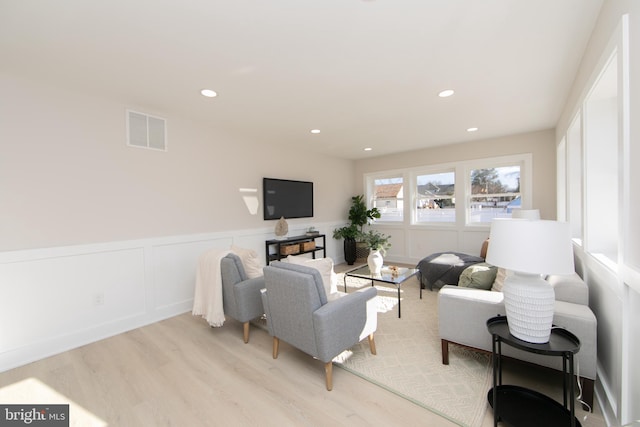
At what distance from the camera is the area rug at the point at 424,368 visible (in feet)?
5.88

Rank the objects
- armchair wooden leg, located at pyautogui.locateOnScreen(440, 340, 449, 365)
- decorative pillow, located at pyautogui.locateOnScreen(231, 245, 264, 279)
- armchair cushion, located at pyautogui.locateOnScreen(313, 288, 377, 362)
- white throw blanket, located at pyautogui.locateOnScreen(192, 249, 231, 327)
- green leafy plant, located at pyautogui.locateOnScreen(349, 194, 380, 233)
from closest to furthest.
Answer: armchair cushion, located at pyautogui.locateOnScreen(313, 288, 377, 362)
armchair wooden leg, located at pyautogui.locateOnScreen(440, 340, 449, 365)
white throw blanket, located at pyautogui.locateOnScreen(192, 249, 231, 327)
decorative pillow, located at pyautogui.locateOnScreen(231, 245, 264, 279)
green leafy plant, located at pyautogui.locateOnScreen(349, 194, 380, 233)

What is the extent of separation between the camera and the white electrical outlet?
279cm

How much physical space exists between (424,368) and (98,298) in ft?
10.6

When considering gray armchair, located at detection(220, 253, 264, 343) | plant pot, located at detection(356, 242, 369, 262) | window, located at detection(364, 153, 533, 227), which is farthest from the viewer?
plant pot, located at detection(356, 242, 369, 262)

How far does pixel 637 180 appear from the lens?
4.04 ft

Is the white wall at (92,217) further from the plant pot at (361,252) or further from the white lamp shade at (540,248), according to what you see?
the white lamp shade at (540,248)

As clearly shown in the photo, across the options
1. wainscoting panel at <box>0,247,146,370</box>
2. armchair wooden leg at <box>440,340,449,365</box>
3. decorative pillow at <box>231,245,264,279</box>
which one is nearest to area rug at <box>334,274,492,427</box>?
armchair wooden leg at <box>440,340,449,365</box>

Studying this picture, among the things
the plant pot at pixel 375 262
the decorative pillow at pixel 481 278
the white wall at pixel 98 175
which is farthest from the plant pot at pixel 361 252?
the decorative pillow at pixel 481 278

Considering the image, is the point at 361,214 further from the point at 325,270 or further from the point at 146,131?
the point at 146,131

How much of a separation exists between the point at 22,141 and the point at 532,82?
4781mm

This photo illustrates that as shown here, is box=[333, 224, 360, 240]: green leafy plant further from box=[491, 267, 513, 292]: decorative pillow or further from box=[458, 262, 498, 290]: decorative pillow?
box=[491, 267, 513, 292]: decorative pillow

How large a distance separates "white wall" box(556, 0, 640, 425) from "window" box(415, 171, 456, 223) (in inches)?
147

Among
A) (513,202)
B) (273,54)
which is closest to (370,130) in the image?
(273,54)

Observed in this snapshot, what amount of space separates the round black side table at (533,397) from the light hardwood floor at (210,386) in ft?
0.50
